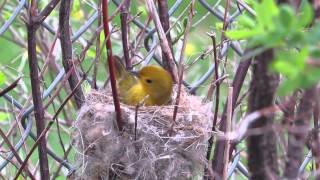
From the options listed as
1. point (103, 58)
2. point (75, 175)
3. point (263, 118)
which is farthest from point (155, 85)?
point (263, 118)

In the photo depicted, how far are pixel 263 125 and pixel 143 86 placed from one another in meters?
1.89

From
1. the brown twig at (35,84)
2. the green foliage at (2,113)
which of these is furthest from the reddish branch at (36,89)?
the green foliage at (2,113)

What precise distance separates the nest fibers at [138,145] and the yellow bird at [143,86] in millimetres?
327

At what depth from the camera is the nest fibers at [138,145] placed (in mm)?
2365

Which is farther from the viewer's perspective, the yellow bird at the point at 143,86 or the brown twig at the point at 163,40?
the yellow bird at the point at 143,86

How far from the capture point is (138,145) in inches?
94.8

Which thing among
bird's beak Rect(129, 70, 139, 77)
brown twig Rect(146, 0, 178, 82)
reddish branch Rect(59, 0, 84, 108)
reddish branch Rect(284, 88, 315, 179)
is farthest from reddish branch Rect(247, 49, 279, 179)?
bird's beak Rect(129, 70, 139, 77)

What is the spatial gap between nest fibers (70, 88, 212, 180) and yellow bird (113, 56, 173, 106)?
33cm

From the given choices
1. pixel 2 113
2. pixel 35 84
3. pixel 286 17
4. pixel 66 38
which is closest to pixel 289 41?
pixel 286 17

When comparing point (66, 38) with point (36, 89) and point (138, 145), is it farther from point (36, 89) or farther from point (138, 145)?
point (138, 145)

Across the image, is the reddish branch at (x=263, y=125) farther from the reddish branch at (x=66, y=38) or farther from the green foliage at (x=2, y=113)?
the green foliage at (x=2, y=113)

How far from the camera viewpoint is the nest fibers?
2.37 m

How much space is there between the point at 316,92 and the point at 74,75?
1.52 metres

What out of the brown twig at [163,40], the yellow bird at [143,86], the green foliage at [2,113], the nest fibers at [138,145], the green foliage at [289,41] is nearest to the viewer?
the green foliage at [289,41]
